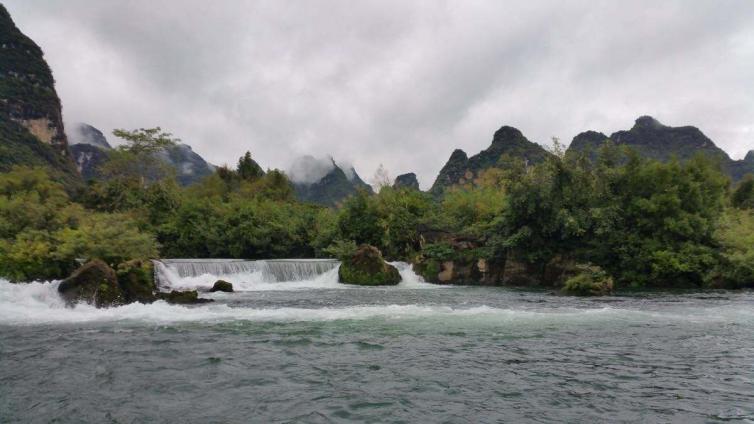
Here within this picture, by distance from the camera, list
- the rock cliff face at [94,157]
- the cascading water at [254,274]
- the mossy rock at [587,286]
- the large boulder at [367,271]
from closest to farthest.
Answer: the mossy rock at [587,286]
the cascading water at [254,274]
the large boulder at [367,271]
the rock cliff face at [94,157]

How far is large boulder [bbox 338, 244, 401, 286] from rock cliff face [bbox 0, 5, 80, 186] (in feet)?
197

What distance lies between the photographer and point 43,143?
7556cm

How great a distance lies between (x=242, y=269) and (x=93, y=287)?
34.5 feet

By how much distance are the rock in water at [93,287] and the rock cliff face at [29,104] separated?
6436 cm

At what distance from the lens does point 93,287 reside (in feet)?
48.2

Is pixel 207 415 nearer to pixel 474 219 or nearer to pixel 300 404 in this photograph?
pixel 300 404

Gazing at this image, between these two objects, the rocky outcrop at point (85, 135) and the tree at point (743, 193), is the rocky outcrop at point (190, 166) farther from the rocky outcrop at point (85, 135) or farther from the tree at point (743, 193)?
the tree at point (743, 193)

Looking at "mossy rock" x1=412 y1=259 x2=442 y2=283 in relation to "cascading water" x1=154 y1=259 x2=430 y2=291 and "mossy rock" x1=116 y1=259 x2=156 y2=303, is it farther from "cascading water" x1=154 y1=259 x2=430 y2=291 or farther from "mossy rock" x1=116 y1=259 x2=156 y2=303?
"mossy rock" x1=116 y1=259 x2=156 y2=303

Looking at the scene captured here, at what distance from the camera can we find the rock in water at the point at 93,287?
14453mm

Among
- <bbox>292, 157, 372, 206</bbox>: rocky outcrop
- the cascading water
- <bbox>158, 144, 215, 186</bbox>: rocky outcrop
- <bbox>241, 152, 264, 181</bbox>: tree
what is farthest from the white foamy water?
<bbox>158, 144, 215, 186</bbox>: rocky outcrop

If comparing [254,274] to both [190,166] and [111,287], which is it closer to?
[111,287]

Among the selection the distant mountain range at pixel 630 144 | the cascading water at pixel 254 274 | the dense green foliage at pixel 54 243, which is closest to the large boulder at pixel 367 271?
the cascading water at pixel 254 274

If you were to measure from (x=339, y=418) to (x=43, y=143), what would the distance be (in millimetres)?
88592

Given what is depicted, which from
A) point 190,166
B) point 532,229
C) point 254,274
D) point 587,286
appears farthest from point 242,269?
point 190,166
